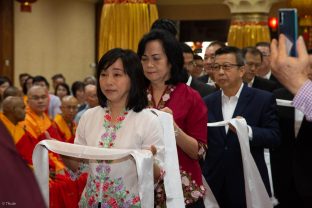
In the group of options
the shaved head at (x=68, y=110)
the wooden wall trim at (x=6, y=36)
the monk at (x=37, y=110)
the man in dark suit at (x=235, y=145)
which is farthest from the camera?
the wooden wall trim at (x=6, y=36)

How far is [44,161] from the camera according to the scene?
10.6 feet

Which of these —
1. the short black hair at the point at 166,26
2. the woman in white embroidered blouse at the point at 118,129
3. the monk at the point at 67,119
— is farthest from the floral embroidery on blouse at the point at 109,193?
the monk at the point at 67,119

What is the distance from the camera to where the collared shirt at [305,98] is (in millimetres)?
2320

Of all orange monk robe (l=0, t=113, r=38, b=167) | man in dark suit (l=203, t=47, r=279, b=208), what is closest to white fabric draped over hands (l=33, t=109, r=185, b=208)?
man in dark suit (l=203, t=47, r=279, b=208)

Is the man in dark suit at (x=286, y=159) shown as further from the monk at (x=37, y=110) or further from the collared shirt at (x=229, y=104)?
the monk at (x=37, y=110)

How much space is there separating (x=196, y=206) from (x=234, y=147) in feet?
3.26

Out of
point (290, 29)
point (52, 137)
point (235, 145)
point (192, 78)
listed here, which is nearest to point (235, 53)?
point (192, 78)

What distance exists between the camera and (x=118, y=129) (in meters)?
3.11

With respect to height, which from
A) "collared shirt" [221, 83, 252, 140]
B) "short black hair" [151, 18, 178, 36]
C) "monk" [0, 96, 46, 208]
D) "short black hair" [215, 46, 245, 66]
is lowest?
"collared shirt" [221, 83, 252, 140]

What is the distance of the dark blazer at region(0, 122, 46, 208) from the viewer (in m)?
1.31

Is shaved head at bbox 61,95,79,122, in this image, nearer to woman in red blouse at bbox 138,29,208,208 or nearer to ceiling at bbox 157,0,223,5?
woman in red blouse at bbox 138,29,208,208

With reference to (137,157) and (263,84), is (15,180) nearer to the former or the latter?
(137,157)

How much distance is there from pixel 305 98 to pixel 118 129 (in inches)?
41.0

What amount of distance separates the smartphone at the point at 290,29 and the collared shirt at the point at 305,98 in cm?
16
